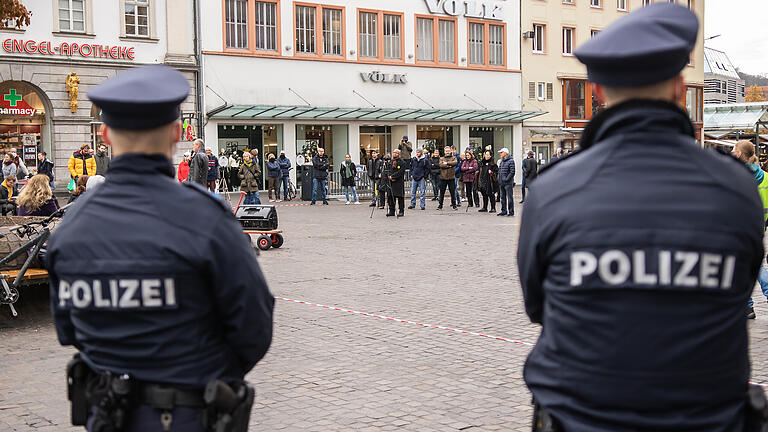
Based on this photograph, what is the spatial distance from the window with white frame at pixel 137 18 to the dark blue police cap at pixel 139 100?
31.4m

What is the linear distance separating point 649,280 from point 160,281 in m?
1.38

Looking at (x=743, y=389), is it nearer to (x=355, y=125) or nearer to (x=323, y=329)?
(x=323, y=329)

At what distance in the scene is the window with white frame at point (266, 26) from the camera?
36.2m

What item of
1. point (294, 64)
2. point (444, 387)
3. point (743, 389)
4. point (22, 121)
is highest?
point (294, 64)

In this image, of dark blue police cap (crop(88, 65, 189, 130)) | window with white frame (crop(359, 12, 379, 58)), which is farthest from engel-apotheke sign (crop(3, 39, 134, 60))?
dark blue police cap (crop(88, 65, 189, 130))

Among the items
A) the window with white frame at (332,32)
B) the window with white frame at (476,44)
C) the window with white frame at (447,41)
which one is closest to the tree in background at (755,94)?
the window with white frame at (476,44)

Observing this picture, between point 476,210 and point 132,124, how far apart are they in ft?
75.4

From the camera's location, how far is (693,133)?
8.25 feet

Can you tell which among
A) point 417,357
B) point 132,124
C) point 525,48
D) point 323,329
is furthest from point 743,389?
point 525,48

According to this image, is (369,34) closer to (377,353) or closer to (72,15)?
(72,15)

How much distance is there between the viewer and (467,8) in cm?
4219

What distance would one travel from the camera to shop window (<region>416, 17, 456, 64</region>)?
135 ft

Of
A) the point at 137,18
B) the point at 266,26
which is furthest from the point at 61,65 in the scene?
the point at 266,26

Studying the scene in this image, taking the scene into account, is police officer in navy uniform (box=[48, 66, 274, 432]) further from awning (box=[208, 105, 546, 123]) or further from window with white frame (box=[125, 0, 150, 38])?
awning (box=[208, 105, 546, 123])
